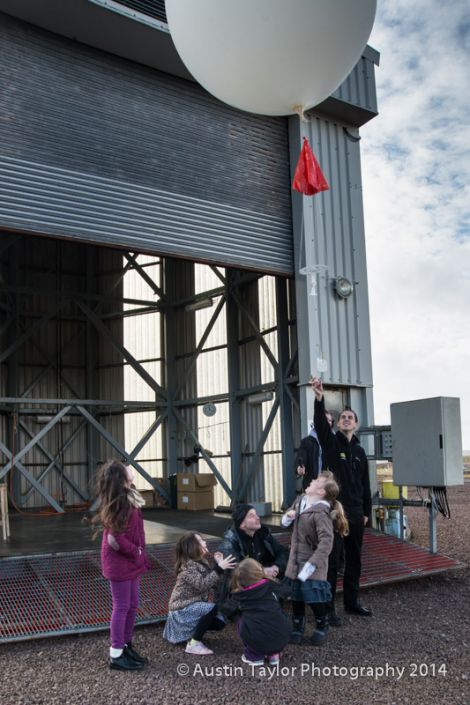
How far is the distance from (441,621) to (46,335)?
1268 centimetres

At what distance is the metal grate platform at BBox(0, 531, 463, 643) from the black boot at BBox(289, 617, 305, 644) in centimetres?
115

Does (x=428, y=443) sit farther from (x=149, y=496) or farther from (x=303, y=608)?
(x=149, y=496)

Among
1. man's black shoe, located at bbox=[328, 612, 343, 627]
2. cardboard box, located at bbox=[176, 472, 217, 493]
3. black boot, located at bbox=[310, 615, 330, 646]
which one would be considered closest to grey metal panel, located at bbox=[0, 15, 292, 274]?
man's black shoe, located at bbox=[328, 612, 343, 627]

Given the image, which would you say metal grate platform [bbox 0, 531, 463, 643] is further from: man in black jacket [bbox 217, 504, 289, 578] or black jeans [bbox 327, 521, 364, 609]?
man in black jacket [bbox 217, 504, 289, 578]

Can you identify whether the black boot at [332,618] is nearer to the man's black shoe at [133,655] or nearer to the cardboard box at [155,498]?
the man's black shoe at [133,655]

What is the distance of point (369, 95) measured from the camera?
10102mm

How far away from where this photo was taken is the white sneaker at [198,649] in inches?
183

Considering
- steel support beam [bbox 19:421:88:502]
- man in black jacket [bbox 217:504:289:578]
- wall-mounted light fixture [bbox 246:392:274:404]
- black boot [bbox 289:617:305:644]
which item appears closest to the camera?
black boot [bbox 289:617:305:644]

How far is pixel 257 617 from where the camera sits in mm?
4273

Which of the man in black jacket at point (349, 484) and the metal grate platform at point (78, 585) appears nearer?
the metal grate platform at point (78, 585)

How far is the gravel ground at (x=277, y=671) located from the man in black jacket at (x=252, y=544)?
0.60 m

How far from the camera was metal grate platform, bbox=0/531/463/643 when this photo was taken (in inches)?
202

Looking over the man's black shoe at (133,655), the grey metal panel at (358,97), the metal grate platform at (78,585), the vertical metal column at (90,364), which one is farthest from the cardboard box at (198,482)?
the man's black shoe at (133,655)

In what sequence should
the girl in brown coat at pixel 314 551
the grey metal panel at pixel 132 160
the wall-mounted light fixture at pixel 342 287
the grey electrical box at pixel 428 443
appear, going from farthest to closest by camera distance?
the wall-mounted light fixture at pixel 342 287
the grey metal panel at pixel 132 160
the grey electrical box at pixel 428 443
the girl in brown coat at pixel 314 551
